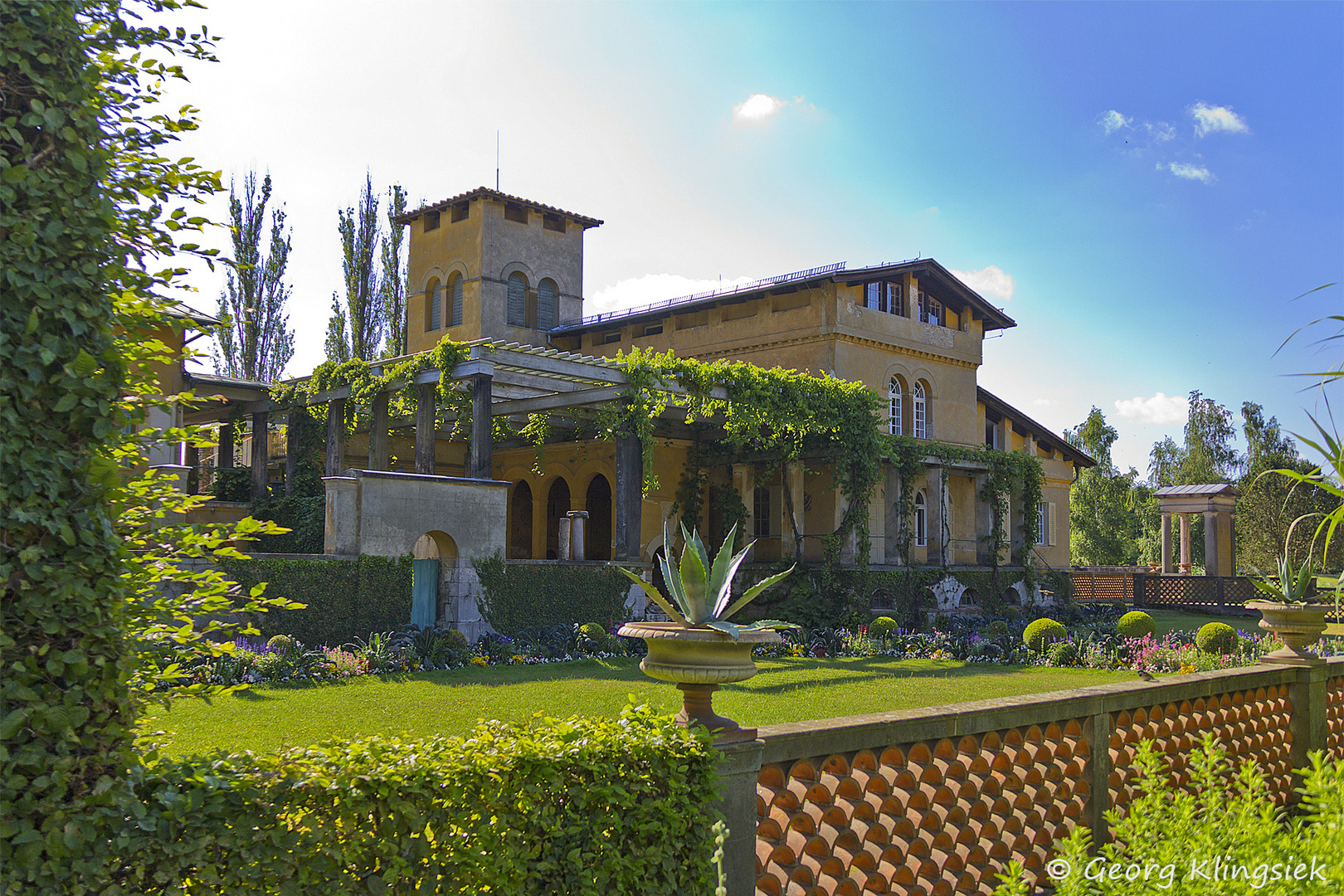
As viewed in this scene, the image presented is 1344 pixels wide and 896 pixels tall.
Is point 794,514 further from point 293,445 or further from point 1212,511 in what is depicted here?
point 1212,511

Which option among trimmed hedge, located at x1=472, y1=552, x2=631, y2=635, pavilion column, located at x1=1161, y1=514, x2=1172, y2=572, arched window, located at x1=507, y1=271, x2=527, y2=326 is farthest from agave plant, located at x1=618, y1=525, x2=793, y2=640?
pavilion column, located at x1=1161, y1=514, x2=1172, y2=572

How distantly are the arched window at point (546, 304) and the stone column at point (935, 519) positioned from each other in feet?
37.7

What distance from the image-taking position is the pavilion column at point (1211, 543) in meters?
32.1

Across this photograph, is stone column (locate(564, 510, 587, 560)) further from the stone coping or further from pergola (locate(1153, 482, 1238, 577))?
pergola (locate(1153, 482, 1238, 577))

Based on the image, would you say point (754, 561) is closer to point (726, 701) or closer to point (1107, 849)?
point (726, 701)

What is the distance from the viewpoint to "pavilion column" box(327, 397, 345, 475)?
20.5 m

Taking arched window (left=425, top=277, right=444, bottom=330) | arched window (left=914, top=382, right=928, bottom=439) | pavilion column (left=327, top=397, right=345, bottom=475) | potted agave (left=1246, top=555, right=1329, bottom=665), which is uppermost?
arched window (left=425, top=277, right=444, bottom=330)

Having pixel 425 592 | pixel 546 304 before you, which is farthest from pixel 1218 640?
pixel 546 304

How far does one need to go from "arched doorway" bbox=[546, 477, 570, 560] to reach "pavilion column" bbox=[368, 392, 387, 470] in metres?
8.67

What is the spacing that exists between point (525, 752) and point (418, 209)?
27.4 meters

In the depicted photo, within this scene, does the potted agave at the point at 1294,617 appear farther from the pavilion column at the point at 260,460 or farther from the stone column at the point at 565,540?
the pavilion column at the point at 260,460

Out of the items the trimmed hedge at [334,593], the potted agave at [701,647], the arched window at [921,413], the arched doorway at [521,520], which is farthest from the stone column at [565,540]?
the potted agave at [701,647]

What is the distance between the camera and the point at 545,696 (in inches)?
449

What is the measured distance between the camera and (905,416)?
27453 mm
